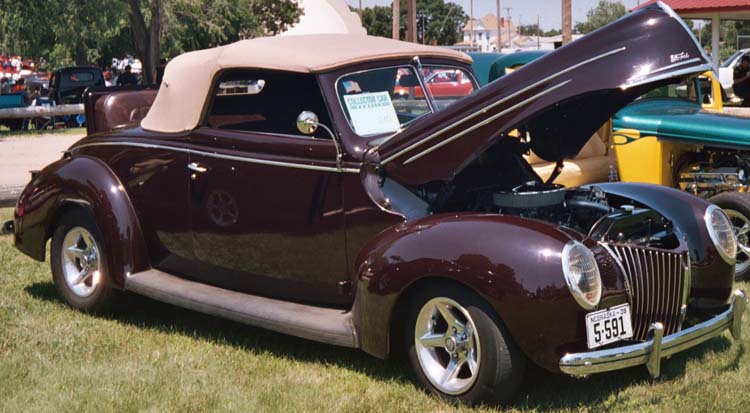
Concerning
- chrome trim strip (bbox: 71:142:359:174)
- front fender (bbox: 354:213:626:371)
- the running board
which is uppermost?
chrome trim strip (bbox: 71:142:359:174)

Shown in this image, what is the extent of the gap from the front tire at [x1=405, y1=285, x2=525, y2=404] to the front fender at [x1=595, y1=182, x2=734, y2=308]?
1.37m

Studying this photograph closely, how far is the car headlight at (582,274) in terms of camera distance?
403cm

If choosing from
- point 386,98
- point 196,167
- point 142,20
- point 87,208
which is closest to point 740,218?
point 386,98

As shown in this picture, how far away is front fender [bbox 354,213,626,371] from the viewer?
4.04 m

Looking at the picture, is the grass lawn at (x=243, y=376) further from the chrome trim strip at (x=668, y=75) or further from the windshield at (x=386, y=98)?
the chrome trim strip at (x=668, y=75)

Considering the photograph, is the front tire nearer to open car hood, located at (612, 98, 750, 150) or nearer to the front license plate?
the front license plate

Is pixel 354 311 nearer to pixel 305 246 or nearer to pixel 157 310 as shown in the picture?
pixel 305 246

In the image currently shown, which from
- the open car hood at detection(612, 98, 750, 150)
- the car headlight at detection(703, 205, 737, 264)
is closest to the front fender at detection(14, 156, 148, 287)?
the car headlight at detection(703, 205, 737, 264)

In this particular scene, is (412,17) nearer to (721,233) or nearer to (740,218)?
(740,218)

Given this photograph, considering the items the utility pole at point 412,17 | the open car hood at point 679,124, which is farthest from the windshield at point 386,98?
the utility pole at point 412,17

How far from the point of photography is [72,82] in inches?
1032

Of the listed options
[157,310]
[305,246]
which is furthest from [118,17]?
[305,246]

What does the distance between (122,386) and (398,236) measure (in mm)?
1663

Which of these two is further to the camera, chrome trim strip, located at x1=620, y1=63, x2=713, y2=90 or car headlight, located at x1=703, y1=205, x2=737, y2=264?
car headlight, located at x1=703, y1=205, x2=737, y2=264
